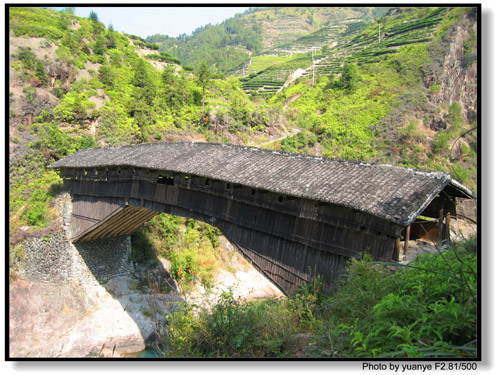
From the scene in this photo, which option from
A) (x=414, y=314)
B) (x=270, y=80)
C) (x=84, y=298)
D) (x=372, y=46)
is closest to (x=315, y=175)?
(x=414, y=314)

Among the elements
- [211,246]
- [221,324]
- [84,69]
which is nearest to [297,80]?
[84,69]

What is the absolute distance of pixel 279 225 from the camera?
846 cm

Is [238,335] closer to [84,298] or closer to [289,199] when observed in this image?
[289,199]

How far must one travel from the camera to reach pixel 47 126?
20.4 meters

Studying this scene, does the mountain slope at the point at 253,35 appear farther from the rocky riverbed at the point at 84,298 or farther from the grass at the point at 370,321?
the grass at the point at 370,321

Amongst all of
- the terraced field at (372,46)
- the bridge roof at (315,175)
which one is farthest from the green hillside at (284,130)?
the bridge roof at (315,175)

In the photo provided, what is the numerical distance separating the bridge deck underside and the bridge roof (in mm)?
443

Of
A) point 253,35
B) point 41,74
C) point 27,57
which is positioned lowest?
point 41,74

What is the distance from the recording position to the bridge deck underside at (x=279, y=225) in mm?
7137

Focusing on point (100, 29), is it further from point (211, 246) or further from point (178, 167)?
point (178, 167)

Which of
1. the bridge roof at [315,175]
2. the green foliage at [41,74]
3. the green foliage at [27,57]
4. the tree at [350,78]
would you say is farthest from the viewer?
the tree at [350,78]

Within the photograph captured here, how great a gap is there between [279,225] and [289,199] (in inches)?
26.7

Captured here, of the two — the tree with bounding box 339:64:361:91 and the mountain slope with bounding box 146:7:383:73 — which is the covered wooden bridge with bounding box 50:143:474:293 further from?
the mountain slope with bounding box 146:7:383:73

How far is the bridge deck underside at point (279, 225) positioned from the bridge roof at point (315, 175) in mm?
443
